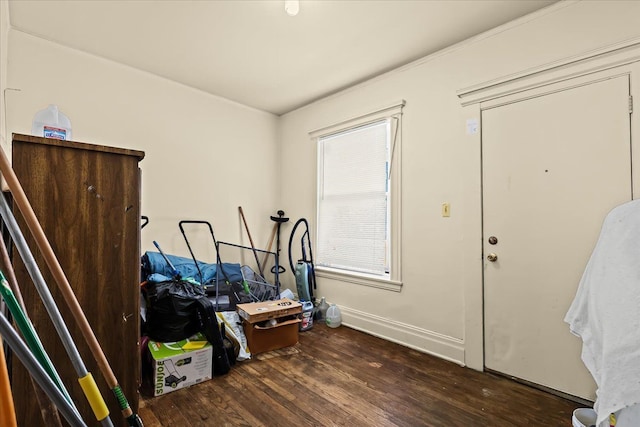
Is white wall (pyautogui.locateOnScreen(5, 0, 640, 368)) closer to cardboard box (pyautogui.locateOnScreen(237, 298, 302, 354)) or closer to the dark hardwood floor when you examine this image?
the dark hardwood floor

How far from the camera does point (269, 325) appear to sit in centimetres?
252

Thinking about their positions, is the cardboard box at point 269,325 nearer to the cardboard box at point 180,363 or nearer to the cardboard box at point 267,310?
the cardboard box at point 267,310

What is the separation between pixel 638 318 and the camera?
1107mm

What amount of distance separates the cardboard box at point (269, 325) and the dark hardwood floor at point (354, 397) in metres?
0.13

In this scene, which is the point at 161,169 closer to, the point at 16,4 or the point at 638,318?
the point at 16,4

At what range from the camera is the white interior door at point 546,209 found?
1799 millimetres

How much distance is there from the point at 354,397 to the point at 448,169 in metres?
1.83

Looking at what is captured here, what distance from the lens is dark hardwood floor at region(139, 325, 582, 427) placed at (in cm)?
167

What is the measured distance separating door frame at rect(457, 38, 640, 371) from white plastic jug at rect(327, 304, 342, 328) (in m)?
1.24

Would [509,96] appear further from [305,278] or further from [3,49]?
[3,49]

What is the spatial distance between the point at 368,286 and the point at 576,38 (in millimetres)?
2423

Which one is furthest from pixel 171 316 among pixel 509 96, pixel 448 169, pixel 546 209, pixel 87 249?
pixel 509 96

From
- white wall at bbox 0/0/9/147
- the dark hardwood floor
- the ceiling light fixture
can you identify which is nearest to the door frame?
the dark hardwood floor

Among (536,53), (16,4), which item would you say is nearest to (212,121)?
(16,4)
